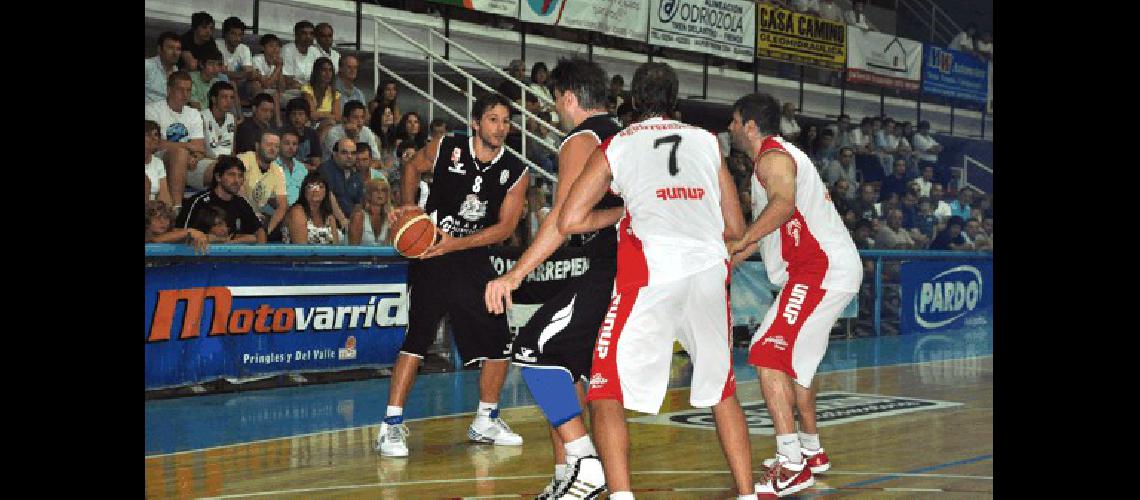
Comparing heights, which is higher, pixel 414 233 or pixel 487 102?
pixel 487 102

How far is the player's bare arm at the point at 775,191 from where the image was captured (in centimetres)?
630

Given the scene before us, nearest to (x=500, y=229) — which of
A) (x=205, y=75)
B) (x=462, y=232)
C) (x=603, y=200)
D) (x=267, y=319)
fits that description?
(x=462, y=232)

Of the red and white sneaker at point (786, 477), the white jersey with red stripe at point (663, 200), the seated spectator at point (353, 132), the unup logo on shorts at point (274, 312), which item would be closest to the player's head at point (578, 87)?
the white jersey with red stripe at point (663, 200)

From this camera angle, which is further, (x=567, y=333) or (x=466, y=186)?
(x=466, y=186)

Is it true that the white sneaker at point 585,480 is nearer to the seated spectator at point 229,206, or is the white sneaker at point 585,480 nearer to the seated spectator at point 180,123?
the seated spectator at point 229,206

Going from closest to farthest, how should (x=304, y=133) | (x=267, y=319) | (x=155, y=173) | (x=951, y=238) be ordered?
(x=267, y=319) → (x=155, y=173) → (x=304, y=133) → (x=951, y=238)

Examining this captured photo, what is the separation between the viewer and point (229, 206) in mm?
10961

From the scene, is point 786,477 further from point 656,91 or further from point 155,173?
point 155,173

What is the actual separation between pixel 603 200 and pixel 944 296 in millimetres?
13694
